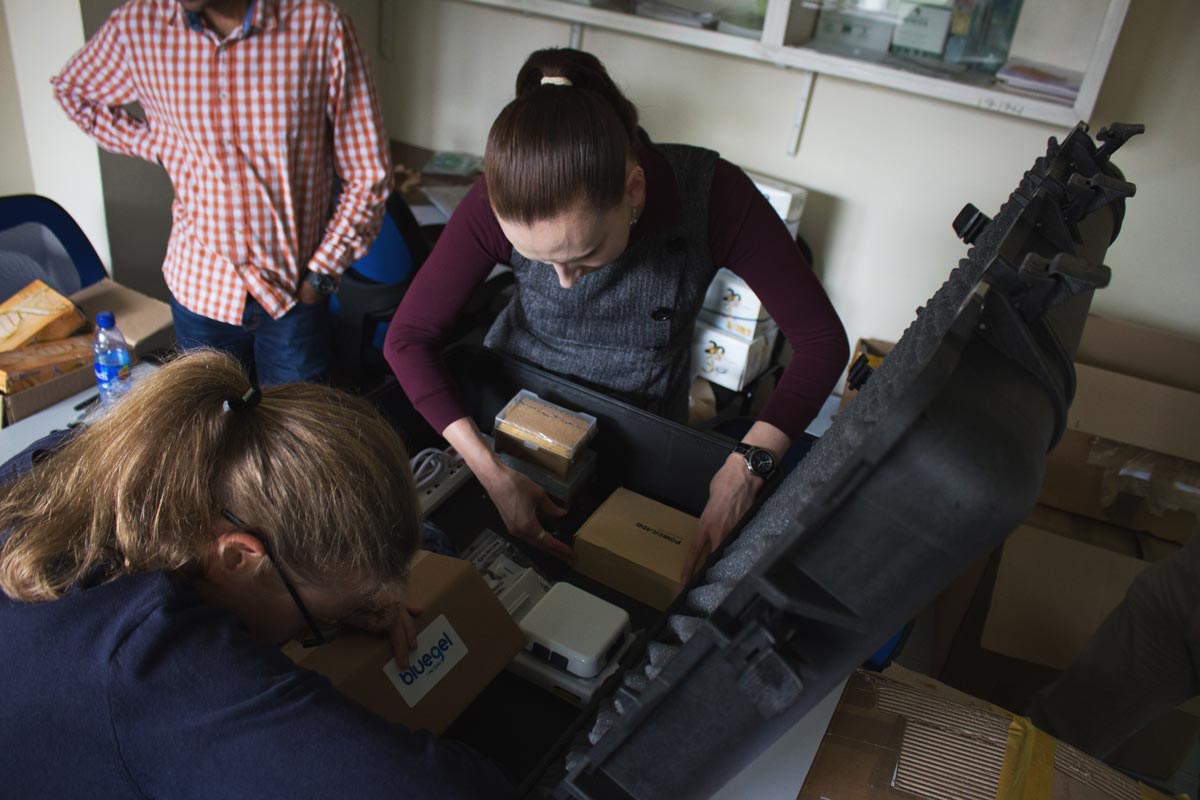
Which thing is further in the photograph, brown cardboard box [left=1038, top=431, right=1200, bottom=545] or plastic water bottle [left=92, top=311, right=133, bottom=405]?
brown cardboard box [left=1038, top=431, right=1200, bottom=545]

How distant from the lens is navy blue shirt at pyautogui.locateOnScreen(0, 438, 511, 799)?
0.64m

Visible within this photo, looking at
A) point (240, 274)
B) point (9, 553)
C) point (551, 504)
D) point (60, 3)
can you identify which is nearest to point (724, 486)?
point (551, 504)

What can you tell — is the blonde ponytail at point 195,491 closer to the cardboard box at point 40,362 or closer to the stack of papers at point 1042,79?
the cardboard box at point 40,362

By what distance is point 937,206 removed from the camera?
2.49m

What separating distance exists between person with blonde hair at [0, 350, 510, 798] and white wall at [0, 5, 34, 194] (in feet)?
6.14

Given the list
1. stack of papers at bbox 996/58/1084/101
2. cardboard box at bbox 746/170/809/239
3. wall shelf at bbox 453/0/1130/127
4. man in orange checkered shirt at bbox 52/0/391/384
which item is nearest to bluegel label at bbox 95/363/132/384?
man in orange checkered shirt at bbox 52/0/391/384

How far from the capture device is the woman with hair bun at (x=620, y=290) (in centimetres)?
111

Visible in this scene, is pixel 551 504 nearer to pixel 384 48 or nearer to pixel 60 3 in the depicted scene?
pixel 60 3

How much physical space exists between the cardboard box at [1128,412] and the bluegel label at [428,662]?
181 cm

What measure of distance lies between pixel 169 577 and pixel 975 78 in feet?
7.91

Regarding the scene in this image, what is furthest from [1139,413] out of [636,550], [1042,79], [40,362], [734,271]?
[40,362]

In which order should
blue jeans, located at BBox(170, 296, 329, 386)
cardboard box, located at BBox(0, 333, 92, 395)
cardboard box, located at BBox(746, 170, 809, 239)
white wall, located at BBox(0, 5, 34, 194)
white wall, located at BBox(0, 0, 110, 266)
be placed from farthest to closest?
cardboard box, located at BBox(746, 170, 809, 239) → white wall, located at BBox(0, 5, 34, 194) → white wall, located at BBox(0, 0, 110, 266) → blue jeans, located at BBox(170, 296, 329, 386) → cardboard box, located at BBox(0, 333, 92, 395)

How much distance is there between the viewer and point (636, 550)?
1.09 meters

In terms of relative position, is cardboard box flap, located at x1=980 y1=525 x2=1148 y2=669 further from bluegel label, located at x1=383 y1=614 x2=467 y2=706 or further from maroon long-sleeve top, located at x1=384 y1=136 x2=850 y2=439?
bluegel label, located at x1=383 y1=614 x2=467 y2=706
